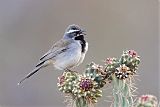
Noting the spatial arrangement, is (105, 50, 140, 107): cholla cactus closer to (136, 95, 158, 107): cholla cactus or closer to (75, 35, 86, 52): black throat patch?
(136, 95, 158, 107): cholla cactus

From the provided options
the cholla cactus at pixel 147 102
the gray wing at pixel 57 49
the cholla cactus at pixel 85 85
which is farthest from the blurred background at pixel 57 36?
the cholla cactus at pixel 147 102

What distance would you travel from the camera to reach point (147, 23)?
13.7 meters

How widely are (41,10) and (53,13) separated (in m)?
0.27

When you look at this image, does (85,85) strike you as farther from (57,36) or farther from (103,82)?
(57,36)

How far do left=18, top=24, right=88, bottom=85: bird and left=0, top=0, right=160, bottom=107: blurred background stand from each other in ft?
9.67

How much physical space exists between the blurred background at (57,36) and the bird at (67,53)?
2948 millimetres

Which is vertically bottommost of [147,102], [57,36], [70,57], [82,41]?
[147,102]

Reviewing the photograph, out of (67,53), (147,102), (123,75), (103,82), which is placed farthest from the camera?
(67,53)

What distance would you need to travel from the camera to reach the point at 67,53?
736cm

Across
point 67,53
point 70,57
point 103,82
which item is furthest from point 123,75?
point 67,53

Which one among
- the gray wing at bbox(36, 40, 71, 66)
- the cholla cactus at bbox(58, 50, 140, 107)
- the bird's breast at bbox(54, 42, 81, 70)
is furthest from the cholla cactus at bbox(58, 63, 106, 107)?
the gray wing at bbox(36, 40, 71, 66)

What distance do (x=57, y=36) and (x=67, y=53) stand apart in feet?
18.5

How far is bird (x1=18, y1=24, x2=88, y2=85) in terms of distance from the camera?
7188 mm

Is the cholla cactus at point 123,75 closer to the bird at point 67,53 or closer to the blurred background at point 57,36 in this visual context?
the bird at point 67,53
